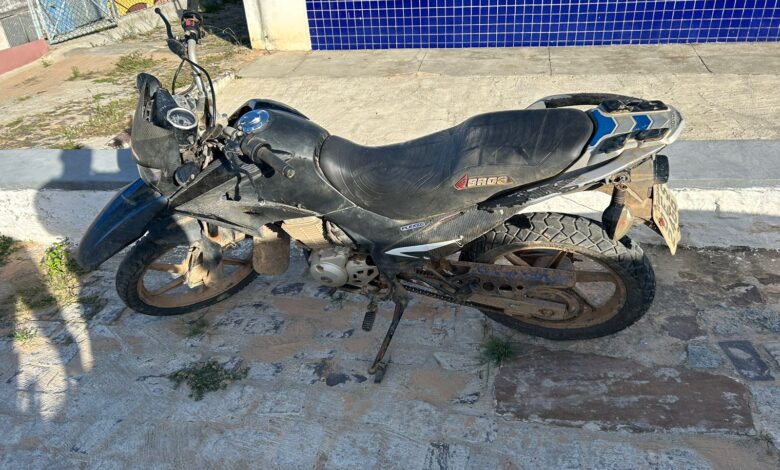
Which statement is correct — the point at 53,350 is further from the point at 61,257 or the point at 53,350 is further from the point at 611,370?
the point at 611,370

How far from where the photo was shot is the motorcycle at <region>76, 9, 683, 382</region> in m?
2.67

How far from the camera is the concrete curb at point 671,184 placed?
3.90 m

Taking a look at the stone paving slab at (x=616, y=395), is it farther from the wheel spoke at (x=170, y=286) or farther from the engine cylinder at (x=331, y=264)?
the wheel spoke at (x=170, y=286)

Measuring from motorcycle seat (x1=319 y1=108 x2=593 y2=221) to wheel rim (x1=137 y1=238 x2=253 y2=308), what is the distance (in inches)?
39.5

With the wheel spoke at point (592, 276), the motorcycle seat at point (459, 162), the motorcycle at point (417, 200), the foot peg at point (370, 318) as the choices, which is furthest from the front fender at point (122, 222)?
the wheel spoke at point (592, 276)

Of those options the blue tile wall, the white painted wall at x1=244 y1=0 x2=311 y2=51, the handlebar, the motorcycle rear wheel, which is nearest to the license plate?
the motorcycle rear wheel

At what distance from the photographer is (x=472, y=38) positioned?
26.3 ft

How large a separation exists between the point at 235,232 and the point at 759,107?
493 cm

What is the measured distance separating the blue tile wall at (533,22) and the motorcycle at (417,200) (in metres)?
5.12

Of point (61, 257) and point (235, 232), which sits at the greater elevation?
point (235, 232)

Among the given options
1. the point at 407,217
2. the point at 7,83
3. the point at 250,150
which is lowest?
the point at 7,83

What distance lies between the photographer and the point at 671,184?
3918mm

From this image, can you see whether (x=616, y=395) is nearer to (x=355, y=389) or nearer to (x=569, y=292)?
(x=569, y=292)

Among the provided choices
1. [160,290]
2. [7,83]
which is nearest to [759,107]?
[160,290]
